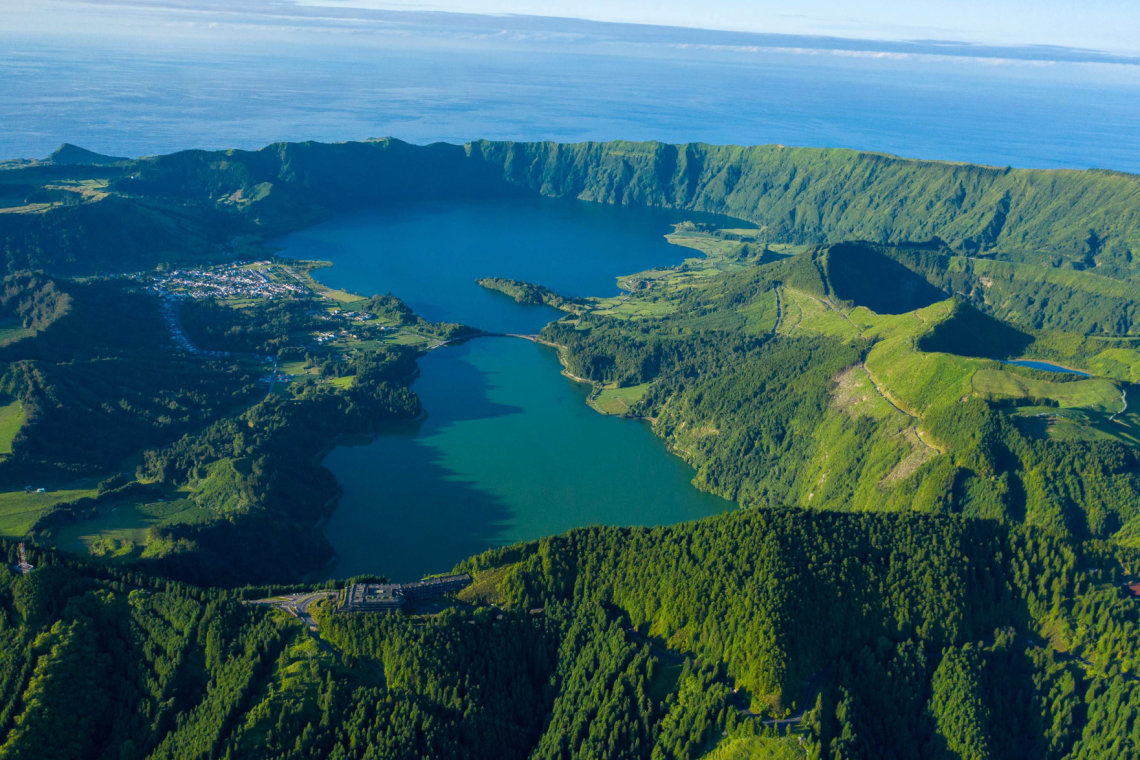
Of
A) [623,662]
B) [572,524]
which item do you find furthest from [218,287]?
[623,662]

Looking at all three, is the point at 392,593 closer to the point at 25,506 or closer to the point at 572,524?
the point at 572,524

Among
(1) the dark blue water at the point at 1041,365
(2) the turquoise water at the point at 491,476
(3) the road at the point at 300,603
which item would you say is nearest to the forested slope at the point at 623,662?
(3) the road at the point at 300,603

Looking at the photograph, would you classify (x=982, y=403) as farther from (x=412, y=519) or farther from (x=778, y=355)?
(x=412, y=519)

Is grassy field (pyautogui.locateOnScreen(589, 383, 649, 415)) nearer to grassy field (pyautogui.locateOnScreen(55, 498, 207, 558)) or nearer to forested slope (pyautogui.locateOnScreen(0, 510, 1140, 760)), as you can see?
grassy field (pyautogui.locateOnScreen(55, 498, 207, 558))

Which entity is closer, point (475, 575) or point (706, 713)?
point (706, 713)

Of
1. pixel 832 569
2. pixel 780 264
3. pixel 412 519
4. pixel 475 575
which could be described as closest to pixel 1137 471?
pixel 832 569

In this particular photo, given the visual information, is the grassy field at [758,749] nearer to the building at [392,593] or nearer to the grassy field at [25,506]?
the building at [392,593]

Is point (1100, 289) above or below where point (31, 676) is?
above
